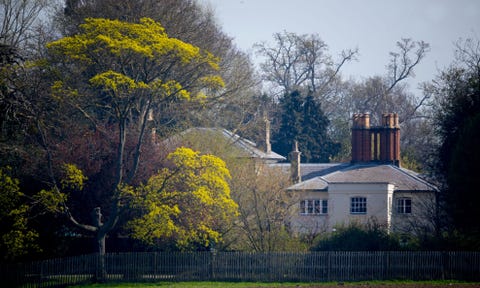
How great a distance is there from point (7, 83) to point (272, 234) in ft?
52.9

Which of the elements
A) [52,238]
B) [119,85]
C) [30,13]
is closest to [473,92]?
[119,85]

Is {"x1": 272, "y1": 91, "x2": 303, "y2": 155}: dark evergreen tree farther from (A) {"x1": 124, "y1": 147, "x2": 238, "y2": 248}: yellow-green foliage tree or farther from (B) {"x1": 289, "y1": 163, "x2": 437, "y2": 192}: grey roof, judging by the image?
(A) {"x1": 124, "y1": 147, "x2": 238, "y2": 248}: yellow-green foliage tree

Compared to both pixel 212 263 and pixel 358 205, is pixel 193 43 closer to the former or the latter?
pixel 358 205

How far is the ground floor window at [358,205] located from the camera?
186 feet

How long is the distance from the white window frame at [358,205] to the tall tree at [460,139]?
10.9 metres

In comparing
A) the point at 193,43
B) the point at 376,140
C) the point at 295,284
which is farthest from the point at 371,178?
the point at 295,284

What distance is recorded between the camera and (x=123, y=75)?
39219 millimetres

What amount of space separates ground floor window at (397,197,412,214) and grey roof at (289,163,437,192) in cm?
89

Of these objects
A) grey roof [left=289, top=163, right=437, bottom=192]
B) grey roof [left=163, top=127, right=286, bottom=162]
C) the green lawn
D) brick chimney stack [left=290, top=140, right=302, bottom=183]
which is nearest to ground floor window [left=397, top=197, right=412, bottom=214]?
Result: grey roof [left=289, top=163, right=437, bottom=192]

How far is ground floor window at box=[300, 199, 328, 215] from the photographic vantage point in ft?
188

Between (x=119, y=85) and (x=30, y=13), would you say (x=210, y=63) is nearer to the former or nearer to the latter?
(x=119, y=85)

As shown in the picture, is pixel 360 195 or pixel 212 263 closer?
pixel 212 263

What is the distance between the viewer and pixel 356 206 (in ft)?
187

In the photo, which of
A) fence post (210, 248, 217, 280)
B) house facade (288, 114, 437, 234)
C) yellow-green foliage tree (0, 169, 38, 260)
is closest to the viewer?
yellow-green foliage tree (0, 169, 38, 260)
